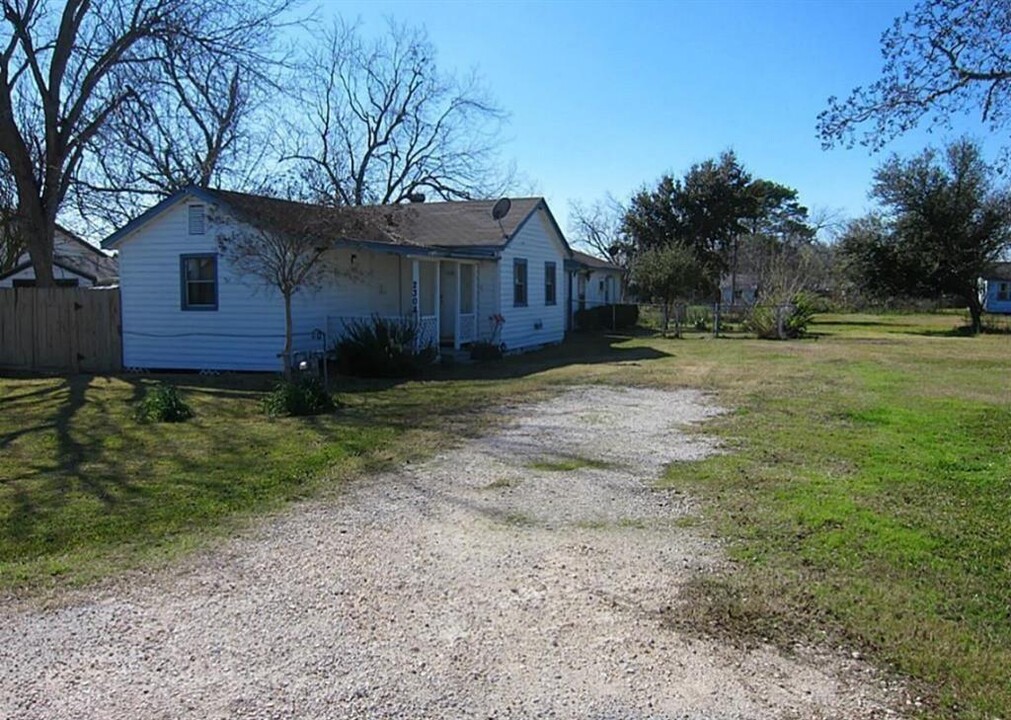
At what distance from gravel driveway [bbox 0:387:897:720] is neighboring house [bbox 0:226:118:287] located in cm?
2278

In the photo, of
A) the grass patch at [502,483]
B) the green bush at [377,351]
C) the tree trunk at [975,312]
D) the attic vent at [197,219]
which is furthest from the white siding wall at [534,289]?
the tree trunk at [975,312]

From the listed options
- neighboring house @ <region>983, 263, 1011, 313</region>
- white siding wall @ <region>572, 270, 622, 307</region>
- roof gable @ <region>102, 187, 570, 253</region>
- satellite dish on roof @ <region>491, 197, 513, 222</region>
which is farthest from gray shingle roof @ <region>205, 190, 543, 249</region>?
neighboring house @ <region>983, 263, 1011, 313</region>

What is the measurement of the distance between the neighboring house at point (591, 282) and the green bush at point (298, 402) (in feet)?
51.8

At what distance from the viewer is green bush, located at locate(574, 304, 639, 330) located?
1153 inches

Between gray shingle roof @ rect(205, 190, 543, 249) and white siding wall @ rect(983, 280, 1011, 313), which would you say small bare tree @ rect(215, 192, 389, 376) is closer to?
gray shingle roof @ rect(205, 190, 543, 249)

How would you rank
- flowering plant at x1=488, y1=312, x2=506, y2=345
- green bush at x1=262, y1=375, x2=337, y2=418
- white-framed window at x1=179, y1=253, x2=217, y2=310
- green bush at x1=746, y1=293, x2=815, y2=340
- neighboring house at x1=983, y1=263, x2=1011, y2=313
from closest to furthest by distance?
1. green bush at x1=262, y1=375, x2=337, y2=418
2. white-framed window at x1=179, y1=253, x2=217, y2=310
3. flowering plant at x1=488, y1=312, x2=506, y2=345
4. green bush at x1=746, y1=293, x2=815, y2=340
5. neighboring house at x1=983, y1=263, x2=1011, y2=313

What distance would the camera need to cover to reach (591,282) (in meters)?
31.8

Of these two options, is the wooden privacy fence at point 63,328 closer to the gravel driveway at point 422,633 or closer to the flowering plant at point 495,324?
the flowering plant at point 495,324

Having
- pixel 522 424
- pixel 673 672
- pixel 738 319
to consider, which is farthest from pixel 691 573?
pixel 738 319

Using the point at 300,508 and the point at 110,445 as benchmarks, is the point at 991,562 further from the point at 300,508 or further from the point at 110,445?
the point at 110,445

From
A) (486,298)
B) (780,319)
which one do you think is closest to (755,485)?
(486,298)

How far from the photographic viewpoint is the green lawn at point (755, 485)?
151 inches

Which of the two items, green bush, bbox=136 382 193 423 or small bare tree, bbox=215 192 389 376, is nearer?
green bush, bbox=136 382 193 423

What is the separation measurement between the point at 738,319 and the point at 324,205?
83.8ft
